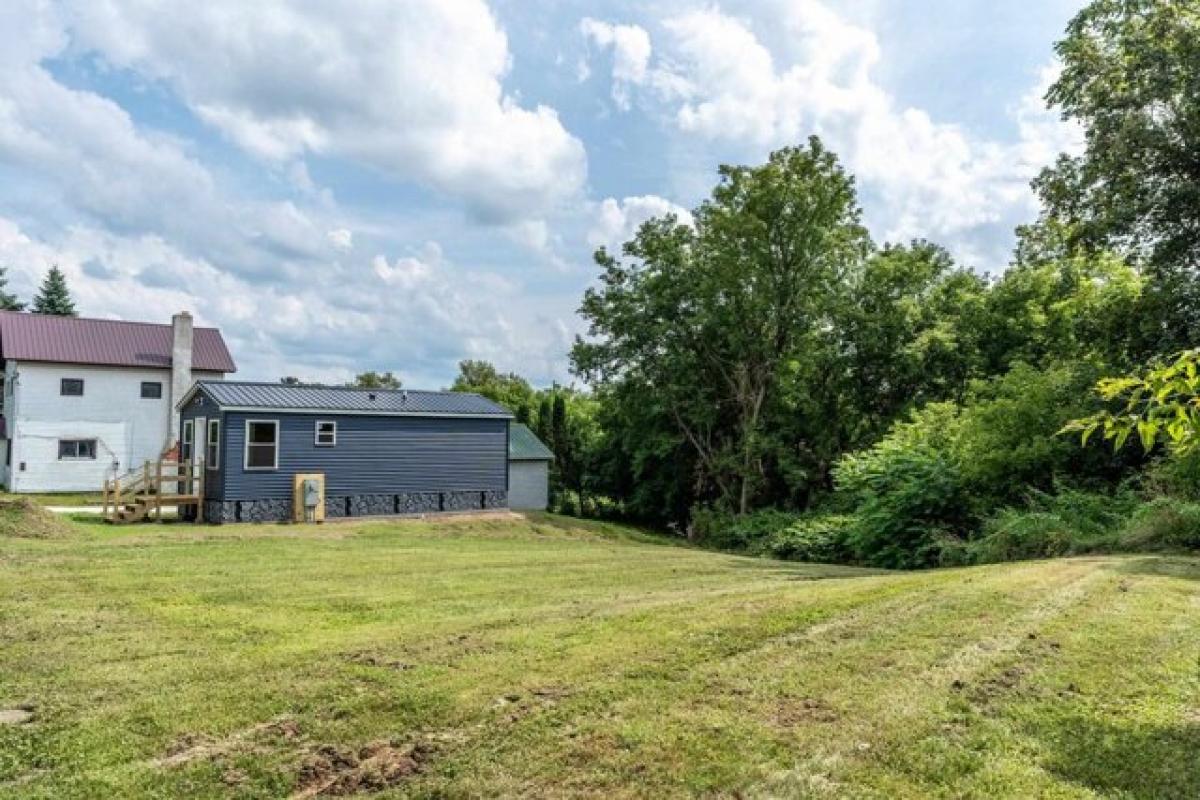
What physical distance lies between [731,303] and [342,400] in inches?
484

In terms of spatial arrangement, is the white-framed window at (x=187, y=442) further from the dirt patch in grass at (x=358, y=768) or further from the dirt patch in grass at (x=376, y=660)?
the dirt patch in grass at (x=358, y=768)

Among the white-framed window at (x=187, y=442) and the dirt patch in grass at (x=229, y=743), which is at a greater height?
the white-framed window at (x=187, y=442)

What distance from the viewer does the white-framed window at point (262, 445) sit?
1866 centimetres

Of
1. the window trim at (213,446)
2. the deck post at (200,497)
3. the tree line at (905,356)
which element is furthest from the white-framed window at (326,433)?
the tree line at (905,356)

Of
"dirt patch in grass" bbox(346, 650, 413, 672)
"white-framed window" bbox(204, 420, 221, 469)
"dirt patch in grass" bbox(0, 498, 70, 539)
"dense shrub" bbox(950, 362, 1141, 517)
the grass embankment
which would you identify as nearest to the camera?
"dirt patch in grass" bbox(346, 650, 413, 672)

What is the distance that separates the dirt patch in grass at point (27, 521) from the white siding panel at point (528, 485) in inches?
594

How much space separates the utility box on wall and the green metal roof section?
900 centimetres

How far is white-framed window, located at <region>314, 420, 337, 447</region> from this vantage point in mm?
19766

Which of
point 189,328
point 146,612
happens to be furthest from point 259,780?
point 189,328

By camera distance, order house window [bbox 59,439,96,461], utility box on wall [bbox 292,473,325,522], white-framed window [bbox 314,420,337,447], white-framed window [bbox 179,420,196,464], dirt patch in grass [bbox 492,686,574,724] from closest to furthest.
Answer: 1. dirt patch in grass [bbox 492,686,574,724]
2. utility box on wall [bbox 292,473,325,522]
3. white-framed window [bbox 314,420,337,447]
4. white-framed window [bbox 179,420,196,464]
5. house window [bbox 59,439,96,461]

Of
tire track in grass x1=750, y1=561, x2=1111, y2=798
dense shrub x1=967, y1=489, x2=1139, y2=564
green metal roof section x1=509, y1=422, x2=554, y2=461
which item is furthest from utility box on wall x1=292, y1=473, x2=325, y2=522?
tire track in grass x1=750, y1=561, x2=1111, y2=798

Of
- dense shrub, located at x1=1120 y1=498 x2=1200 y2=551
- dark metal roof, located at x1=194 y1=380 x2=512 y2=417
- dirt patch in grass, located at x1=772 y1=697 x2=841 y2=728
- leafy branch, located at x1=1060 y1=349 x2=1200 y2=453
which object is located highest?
dark metal roof, located at x1=194 y1=380 x2=512 y2=417

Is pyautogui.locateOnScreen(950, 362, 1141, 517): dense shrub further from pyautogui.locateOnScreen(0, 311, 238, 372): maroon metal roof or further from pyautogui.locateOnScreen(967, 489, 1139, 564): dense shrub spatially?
pyautogui.locateOnScreen(0, 311, 238, 372): maroon metal roof

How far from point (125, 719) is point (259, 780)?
114 centimetres
